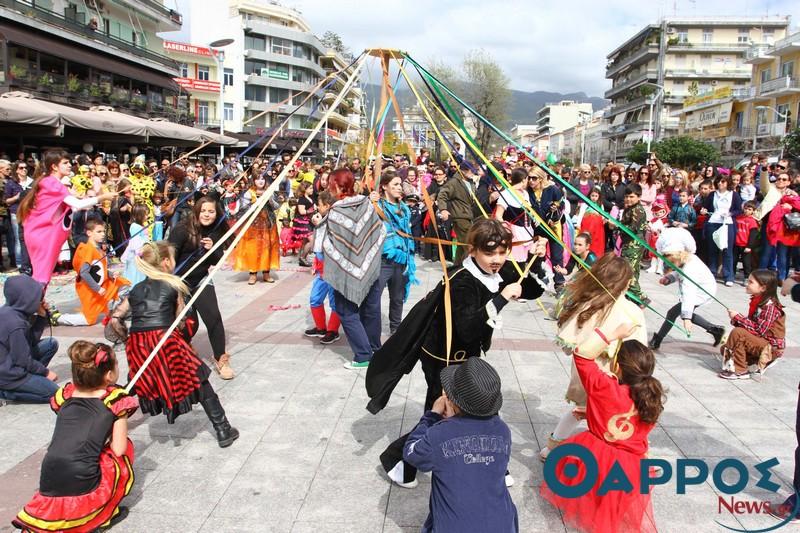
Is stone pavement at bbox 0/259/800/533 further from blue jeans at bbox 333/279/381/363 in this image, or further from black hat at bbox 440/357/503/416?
black hat at bbox 440/357/503/416

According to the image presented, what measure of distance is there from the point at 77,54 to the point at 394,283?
91.4ft

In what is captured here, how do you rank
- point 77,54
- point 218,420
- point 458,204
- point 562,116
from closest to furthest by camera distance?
point 218,420
point 458,204
point 77,54
point 562,116

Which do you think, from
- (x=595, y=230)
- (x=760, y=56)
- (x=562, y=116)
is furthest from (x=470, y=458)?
(x=562, y=116)

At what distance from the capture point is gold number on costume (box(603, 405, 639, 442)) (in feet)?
10.00

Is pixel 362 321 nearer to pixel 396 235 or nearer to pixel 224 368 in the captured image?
pixel 396 235

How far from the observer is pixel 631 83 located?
257 feet

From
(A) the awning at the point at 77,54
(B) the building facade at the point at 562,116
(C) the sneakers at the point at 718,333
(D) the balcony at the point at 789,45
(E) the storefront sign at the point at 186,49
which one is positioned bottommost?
(C) the sneakers at the point at 718,333

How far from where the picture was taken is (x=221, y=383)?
5.29m

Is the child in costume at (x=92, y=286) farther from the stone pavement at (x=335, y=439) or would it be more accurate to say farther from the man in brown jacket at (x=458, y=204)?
the man in brown jacket at (x=458, y=204)

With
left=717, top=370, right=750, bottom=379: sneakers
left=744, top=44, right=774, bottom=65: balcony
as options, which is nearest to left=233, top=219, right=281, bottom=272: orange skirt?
left=717, top=370, right=750, bottom=379: sneakers

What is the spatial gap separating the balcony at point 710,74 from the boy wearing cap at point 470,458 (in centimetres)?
7966

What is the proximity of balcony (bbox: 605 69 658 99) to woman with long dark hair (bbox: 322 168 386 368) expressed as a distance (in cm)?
7693

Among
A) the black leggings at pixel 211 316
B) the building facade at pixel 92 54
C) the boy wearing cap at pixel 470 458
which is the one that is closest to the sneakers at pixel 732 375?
the boy wearing cap at pixel 470 458

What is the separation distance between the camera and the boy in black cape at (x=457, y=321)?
326cm
